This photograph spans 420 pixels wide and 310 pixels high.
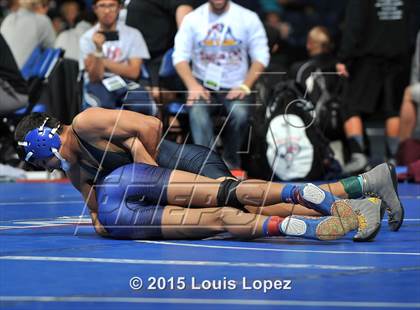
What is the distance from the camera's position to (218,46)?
10828 millimetres

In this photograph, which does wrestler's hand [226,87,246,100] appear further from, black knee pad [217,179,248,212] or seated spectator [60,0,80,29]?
seated spectator [60,0,80,29]

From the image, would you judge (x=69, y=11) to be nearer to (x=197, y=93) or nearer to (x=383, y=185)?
(x=197, y=93)

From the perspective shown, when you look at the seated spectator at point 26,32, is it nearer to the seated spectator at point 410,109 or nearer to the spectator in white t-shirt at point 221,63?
the spectator in white t-shirt at point 221,63

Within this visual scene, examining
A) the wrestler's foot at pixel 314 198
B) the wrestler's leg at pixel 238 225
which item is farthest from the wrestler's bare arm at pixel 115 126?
the wrestler's foot at pixel 314 198

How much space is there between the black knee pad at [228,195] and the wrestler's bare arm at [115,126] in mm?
610

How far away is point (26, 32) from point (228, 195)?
265 inches

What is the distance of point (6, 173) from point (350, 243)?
589cm

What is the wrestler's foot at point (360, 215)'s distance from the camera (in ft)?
21.1

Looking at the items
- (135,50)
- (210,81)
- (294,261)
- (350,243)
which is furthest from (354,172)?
(294,261)

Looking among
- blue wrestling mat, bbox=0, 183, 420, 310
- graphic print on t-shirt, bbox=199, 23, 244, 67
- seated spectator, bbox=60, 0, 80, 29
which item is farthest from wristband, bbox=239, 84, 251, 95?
seated spectator, bbox=60, 0, 80, 29

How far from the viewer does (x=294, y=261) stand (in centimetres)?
581

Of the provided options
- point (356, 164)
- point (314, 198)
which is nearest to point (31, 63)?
point (356, 164)

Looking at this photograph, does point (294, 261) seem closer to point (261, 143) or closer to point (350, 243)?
point (350, 243)

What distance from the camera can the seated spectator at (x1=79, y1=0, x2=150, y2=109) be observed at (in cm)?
1075
